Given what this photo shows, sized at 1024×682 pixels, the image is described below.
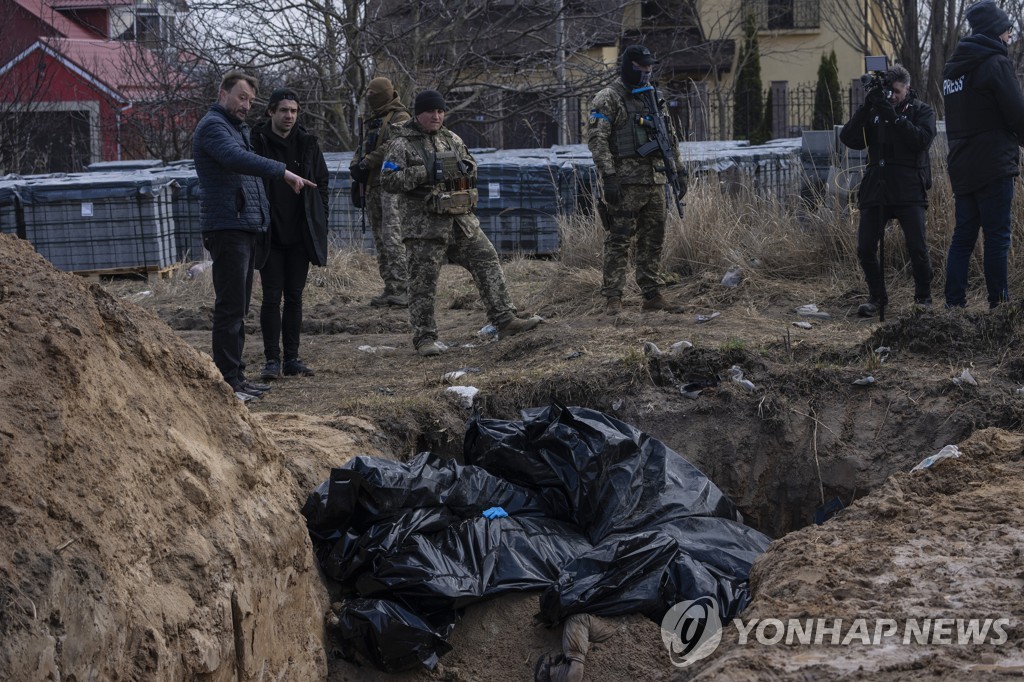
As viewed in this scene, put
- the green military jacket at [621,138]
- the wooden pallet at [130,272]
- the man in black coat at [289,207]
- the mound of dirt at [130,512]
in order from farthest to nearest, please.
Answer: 1. the wooden pallet at [130,272]
2. the green military jacket at [621,138]
3. the man in black coat at [289,207]
4. the mound of dirt at [130,512]

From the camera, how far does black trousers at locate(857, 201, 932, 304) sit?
7.01m

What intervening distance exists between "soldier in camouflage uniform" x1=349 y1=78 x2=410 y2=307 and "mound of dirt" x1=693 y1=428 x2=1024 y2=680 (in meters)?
5.51

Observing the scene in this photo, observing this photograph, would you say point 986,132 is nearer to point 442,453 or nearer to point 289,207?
point 442,453

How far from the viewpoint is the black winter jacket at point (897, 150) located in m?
6.81

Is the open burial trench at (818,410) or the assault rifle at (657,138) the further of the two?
the assault rifle at (657,138)

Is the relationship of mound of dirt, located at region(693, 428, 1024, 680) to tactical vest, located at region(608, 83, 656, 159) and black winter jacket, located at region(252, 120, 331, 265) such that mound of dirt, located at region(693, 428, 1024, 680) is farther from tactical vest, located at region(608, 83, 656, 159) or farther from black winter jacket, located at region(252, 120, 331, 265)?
tactical vest, located at region(608, 83, 656, 159)

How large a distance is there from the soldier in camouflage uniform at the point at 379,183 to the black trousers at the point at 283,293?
5.81ft

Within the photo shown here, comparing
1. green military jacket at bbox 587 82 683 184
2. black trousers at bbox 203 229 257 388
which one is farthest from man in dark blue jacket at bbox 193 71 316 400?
green military jacket at bbox 587 82 683 184

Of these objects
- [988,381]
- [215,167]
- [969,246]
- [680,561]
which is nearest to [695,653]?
[680,561]

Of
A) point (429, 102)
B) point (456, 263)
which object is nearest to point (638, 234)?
point (456, 263)

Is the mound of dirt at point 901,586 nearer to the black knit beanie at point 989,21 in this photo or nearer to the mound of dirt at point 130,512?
the mound of dirt at point 130,512

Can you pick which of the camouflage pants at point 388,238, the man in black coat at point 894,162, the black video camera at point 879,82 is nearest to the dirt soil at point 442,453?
the man in black coat at point 894,162

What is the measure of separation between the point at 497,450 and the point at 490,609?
89 centimetres

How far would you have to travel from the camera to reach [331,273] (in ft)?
34.6
